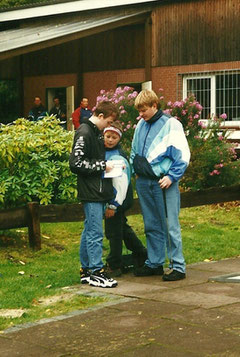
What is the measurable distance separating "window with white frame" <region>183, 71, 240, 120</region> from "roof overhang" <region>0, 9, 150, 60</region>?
2.70 meters

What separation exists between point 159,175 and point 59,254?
8.06 feet

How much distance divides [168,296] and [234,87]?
654 inches

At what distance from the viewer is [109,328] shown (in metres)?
6.07

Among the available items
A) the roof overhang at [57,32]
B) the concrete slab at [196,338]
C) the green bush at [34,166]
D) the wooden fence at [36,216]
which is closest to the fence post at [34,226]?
the wooden fence at [36,216]

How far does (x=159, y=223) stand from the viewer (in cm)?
817

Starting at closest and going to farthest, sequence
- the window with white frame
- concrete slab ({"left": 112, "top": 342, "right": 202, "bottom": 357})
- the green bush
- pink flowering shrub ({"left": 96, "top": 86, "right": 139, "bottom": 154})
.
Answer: concrete slab ({"left": 112, "top": 342, "right": 202, "bottom": 357}) < the green bush < pink flowering shrub ({"left": 96, "top": 86, "right": 139, "bottom": 154}) < the window with white frame

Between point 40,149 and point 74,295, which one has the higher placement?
point 40,149

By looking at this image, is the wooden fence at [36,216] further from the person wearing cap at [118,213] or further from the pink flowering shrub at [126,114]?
the pink flowering shrub at [126,114]

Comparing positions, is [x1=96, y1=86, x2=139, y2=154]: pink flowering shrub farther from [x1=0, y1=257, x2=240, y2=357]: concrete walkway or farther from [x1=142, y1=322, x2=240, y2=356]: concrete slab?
[x1=142, y1=322, x2=240, y2=356]: concrete slab

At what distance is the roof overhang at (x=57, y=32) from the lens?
21.9m

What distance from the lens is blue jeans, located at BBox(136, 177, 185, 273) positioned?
799 cm

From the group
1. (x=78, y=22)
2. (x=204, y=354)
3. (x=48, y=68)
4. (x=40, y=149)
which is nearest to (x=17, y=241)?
(x=40, y=149)

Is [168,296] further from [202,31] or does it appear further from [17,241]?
[202,31]

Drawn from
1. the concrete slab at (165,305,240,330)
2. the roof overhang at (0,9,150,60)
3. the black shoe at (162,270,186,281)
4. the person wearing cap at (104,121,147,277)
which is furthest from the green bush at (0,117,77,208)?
the roof overhang at (0,9,150,60)
